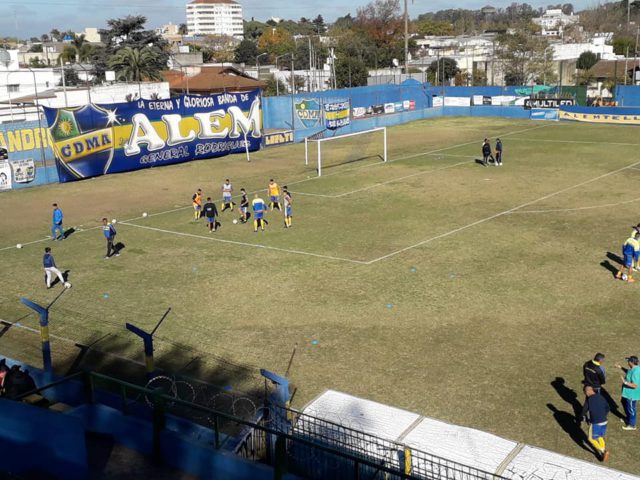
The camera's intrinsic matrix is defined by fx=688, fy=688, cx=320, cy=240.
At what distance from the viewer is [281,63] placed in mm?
133500

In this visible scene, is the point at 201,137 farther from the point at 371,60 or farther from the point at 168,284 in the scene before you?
the point at 371,60

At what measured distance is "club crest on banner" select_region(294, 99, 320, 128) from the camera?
5512 cm

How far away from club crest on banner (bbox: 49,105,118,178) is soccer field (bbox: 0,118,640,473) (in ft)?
7.23

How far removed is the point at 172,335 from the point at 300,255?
7.36m

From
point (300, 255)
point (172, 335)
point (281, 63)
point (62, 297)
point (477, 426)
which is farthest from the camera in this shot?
point (281, 63)

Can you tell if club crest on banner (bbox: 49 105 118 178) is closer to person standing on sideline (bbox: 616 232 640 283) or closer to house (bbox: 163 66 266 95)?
person standing on sideline (bbox: 616 232 640 283)

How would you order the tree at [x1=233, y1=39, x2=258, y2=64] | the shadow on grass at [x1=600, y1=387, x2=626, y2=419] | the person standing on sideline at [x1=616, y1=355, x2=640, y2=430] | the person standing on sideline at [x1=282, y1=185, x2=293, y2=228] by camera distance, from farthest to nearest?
1. the tree at [x1=233, y1=39, x2=258, y2=64]
2. the person standing on sideline at [x1=282, y1=185, x2=293, y2=228]
3. the shadow on grass at [x1=600, y1=387, x2=626, y2=419]
4. the person standing on sideline at [x1=616, y1=355, x2=640, y2=430]

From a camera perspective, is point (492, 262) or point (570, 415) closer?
point (570, 415)

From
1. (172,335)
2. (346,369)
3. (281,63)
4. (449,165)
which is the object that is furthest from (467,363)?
(281,63)

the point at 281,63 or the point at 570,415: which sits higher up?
the point at 281,63

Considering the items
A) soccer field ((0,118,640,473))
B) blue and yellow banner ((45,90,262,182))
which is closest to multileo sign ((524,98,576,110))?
soccer field ((0,118,640,473))

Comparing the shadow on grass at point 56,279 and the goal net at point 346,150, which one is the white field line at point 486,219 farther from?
the goal net at point 346,150

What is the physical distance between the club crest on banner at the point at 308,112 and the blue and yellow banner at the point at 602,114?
2272 cm

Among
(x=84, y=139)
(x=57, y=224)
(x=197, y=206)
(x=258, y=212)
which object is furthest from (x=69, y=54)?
(x=258, y=212)
